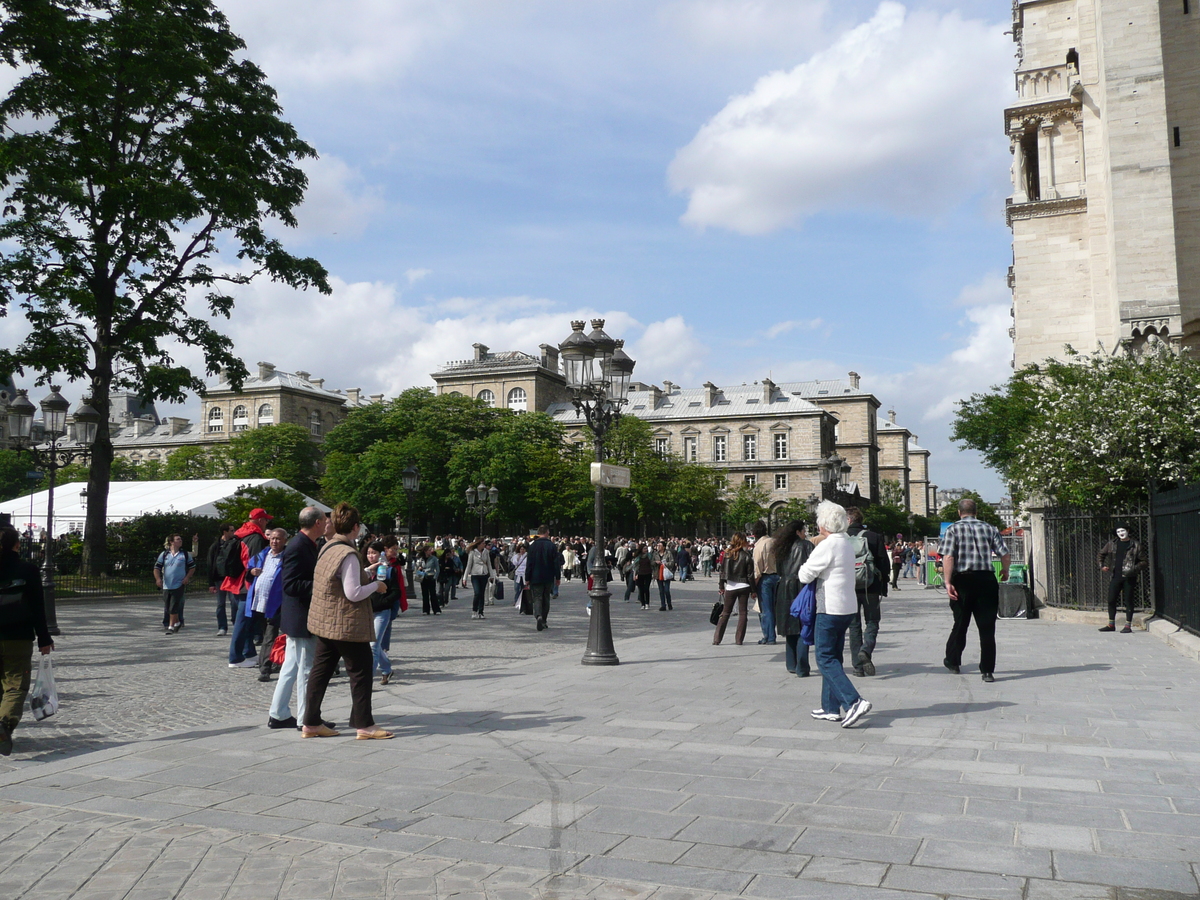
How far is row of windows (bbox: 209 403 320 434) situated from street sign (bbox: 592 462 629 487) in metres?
80.6

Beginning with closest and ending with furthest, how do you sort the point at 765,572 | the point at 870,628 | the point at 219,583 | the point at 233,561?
the point at 870,628, the point at 765,572, the point at 233,561, the point at 219,583

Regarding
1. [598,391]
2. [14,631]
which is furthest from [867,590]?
[14,631]

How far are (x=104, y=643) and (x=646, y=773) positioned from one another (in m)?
10.9

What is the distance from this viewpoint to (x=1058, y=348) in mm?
32062

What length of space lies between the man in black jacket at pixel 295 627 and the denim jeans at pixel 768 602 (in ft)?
20.1

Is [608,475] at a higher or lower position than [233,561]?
higher

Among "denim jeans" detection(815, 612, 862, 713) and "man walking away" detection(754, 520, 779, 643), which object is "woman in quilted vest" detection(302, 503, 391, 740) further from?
"man walking away" detection(754, 520, 779, 643)

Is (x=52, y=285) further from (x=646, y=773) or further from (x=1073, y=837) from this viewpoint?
(x=1073, y=837)

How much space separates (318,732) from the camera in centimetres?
694

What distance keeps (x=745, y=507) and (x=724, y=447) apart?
11.3 meters

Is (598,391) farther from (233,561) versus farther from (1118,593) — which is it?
(1118,593)

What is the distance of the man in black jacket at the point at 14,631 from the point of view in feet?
21.1

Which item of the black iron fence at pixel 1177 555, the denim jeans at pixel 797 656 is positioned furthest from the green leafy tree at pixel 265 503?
the black iron fence at pixel 1177 555

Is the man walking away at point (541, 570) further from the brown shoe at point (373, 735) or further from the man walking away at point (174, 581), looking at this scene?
the brown shoe at point (373, 735)
